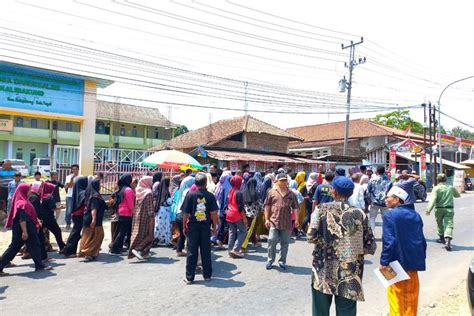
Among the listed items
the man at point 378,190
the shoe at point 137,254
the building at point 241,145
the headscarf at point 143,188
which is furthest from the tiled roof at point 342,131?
the shoe at point 137,254

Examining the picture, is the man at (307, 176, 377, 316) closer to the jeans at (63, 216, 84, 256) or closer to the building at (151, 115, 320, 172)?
the jeans at (63, 216, 84, 256)

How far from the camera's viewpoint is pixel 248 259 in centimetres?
767

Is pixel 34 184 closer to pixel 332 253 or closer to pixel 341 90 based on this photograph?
pixel 332 253

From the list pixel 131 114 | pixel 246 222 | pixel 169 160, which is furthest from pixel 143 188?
pixel 131 114

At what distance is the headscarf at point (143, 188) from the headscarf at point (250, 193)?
199 cm

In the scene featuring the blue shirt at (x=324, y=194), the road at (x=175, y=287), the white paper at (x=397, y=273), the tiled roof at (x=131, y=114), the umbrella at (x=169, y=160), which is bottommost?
the road at (x=175, y=287)

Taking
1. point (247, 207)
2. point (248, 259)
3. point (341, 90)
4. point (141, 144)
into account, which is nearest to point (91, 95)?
point (247, 207)

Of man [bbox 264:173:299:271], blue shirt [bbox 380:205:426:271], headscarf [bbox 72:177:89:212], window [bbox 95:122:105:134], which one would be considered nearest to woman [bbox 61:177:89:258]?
headscarf [bbox 72:177:89:212]

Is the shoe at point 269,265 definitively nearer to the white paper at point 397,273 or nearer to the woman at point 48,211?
the white paper at point 397,273

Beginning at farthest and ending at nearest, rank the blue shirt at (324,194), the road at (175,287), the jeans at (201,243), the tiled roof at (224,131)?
the tiled roof at (224,131), the blue shirt at (324,194), the jeans at (201,243), the road at (175,287)

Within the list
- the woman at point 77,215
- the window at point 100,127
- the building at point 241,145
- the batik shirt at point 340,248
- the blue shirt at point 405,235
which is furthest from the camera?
the window at point 100,127

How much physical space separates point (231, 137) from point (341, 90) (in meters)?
9.06

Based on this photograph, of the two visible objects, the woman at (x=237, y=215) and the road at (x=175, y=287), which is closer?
the road at (x=175, y=287)

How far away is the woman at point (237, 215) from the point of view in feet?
24.9
